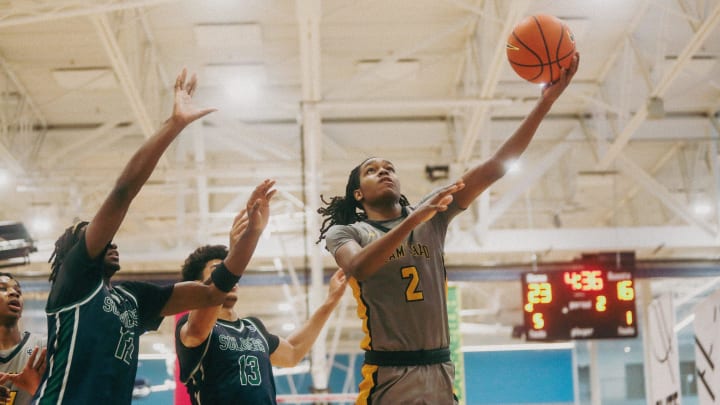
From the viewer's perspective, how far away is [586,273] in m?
13.9

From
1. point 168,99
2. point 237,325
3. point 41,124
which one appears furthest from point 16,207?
point 237,325

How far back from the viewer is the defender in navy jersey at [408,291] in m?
3.64

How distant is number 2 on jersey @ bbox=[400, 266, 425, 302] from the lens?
3.73 metres

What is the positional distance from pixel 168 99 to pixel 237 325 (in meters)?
9.30

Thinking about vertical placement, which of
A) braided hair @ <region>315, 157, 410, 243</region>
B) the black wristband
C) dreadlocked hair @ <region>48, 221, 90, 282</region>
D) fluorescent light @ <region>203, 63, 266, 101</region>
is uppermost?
fluorescent light @ <region>203, 63, 266, 101</region>

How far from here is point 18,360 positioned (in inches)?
203

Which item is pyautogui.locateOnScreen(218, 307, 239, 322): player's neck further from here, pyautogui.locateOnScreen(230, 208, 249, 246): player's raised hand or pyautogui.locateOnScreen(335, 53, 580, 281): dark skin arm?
pyautogui.locateOnScreen(335, 53, 580, 281): dark skin arm

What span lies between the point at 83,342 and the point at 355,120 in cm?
1238

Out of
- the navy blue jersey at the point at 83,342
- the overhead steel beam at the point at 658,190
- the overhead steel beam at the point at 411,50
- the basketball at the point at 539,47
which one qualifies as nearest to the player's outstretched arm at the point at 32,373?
the navy blue jersey at the point at 83,342

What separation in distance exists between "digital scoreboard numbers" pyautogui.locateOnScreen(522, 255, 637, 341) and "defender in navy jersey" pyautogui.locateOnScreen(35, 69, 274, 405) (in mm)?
10733

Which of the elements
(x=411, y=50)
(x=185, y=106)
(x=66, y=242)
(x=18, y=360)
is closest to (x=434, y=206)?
(x=185, y=106)

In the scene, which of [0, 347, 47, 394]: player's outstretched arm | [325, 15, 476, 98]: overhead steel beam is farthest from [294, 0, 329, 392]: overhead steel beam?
[0, 347, 47, 394]: player's outstretched arm

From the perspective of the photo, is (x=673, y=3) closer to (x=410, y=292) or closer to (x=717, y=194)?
(x=717, y=194)

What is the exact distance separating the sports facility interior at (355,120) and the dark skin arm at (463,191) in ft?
15.1
